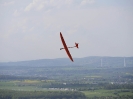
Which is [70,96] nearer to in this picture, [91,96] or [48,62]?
[91,96]

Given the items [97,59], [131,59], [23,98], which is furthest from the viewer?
[97,59]

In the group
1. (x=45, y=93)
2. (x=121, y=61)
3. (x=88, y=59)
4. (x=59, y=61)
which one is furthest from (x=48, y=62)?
(x=45, y=93)

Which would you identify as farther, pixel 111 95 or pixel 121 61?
pixel 121 61

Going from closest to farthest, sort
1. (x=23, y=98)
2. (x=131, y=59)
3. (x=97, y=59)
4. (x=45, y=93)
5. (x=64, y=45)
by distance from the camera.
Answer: (x=64, y=45) → (x=23, y=98) → (x=45, y=93) → (x=131, y=59) → (x=97, y=59)

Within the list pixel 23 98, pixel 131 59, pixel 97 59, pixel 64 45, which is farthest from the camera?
pixel 97 59

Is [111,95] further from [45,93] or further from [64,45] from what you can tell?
[64,45]

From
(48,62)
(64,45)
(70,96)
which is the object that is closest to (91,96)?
(70,96)

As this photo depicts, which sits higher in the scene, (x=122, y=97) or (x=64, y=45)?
(x=64, y=45)

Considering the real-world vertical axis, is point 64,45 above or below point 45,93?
above

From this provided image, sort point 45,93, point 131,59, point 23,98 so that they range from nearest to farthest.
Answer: point 23,98 < point 45,93 < point 131,59
